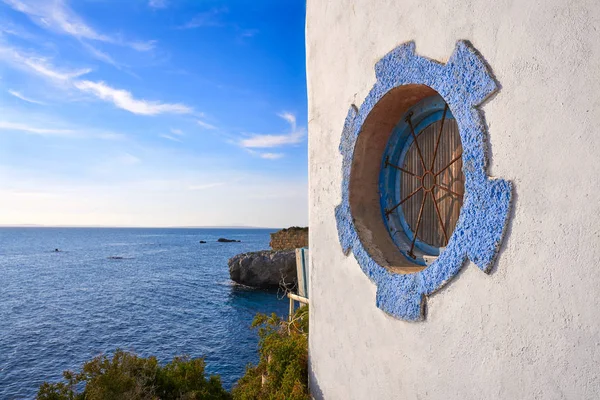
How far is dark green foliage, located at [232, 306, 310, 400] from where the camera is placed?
17.6 ft

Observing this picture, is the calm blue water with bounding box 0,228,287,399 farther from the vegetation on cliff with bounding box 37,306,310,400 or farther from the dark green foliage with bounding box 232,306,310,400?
the dark green foliage with bounding box 232,306,310,400

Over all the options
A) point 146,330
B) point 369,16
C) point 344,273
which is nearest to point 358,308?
point 344,273

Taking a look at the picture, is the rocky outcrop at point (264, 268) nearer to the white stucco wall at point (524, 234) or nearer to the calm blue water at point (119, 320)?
the calm blue water at point (119, 320)

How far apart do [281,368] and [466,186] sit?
152 inches

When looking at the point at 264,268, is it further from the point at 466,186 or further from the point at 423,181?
the point at 466,186

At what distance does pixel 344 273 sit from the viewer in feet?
15.1

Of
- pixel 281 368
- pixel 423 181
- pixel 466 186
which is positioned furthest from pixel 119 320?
pixel 466 186

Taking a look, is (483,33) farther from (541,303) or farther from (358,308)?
(358,308)

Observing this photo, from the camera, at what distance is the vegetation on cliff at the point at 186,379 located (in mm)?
5566

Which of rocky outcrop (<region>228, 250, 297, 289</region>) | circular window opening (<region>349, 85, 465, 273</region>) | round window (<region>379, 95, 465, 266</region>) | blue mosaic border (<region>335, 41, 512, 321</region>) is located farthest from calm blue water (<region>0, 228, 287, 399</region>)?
blue mosaic border (<region>335, 41, 512, 321</region>)

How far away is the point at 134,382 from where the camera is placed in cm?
587

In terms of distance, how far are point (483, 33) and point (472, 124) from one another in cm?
62

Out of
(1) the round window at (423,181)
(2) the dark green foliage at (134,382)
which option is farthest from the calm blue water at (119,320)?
(1) the round window at (423,181)

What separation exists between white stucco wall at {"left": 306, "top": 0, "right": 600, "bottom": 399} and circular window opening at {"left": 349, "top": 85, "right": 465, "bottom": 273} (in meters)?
0.57
